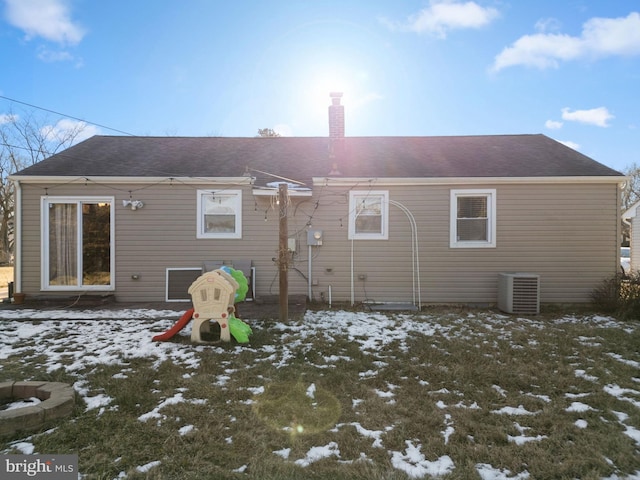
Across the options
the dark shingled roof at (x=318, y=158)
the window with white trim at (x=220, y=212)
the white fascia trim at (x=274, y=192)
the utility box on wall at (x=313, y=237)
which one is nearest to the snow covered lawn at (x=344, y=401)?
the utility box on wall at (x=313, y=237)

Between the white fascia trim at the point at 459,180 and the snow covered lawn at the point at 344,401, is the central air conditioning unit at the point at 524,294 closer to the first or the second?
the snow covered lawn at the point at 344,401

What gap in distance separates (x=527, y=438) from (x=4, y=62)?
42.1 feet

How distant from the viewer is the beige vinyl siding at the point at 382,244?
7895mm

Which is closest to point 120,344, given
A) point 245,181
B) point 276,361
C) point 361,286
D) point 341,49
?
point 276,361

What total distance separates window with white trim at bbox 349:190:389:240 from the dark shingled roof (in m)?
0.49

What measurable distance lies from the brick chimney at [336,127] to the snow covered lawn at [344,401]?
17.0 feet

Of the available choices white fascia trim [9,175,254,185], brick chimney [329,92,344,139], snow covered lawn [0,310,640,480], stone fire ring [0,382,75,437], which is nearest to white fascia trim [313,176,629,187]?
white fascia trim [9,175,254,185]

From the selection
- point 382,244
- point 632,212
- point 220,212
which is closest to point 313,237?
point 382,244

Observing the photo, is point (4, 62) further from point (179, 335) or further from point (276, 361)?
point (276, 361)

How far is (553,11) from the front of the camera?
7.76 m

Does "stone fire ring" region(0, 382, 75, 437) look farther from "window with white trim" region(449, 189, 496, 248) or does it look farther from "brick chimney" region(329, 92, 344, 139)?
"brick chimney" region(329, 92, 344, 139)

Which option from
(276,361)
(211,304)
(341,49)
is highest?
(341,49)

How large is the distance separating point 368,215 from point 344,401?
213 inches

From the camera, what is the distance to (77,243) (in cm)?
801
